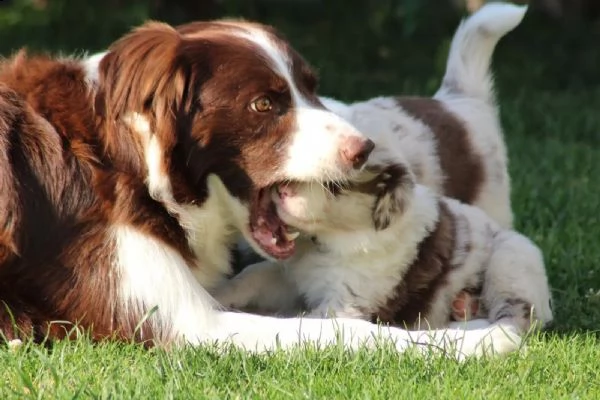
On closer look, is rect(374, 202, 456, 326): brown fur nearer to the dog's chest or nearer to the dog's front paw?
the dog's chest

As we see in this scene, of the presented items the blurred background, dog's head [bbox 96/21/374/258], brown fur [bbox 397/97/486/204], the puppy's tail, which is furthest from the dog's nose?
the blurred background

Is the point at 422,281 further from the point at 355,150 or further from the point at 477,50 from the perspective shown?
the point at 477,50

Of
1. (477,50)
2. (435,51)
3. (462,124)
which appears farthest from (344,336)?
(435,51)

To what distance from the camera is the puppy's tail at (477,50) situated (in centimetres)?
570

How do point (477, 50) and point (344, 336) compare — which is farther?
point (477, 50)

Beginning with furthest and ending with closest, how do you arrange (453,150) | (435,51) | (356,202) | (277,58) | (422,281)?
(435,51) < (453,150) < (422,281) < (356,202) < (277,58)

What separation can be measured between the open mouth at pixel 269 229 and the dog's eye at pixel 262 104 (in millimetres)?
300

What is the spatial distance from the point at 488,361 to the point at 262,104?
3.65ft

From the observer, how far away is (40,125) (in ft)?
13.0

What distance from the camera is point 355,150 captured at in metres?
3.82

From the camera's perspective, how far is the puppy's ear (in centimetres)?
416

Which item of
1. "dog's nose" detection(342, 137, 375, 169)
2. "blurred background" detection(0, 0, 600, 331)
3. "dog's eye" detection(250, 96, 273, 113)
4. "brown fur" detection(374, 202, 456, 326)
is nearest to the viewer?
"dog's nose" detection(342, 137, 375, 169)

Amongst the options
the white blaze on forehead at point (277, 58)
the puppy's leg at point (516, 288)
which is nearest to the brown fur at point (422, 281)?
the puppy's leg at point (516, 288)

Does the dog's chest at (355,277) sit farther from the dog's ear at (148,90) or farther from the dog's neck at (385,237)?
the dog's ear at (148,90)
